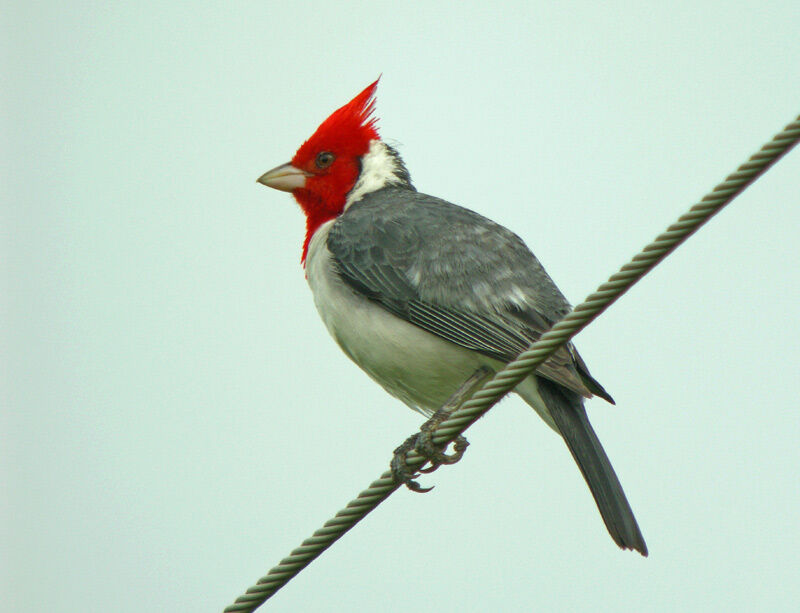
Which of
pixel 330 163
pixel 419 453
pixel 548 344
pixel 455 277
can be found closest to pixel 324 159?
pixel 330 163

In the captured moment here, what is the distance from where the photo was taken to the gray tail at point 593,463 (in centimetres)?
465

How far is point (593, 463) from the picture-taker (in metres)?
4.86

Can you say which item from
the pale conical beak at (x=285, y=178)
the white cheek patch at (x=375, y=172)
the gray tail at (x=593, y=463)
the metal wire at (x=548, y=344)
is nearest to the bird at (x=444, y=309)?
the gray tail at (x=593, y=463)

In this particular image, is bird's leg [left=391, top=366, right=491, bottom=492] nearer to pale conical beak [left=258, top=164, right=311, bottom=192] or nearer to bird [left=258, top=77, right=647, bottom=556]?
bird [left=258, top=77, right=647, bottom=556]

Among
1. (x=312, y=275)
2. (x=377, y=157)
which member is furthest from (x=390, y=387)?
(x=377, y=157)

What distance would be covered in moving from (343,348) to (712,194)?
10.6ft

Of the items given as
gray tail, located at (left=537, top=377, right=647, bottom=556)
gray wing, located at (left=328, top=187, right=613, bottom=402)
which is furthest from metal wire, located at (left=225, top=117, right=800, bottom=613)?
gray wing, located at (left=328, top=187, right=613, bottom=402)

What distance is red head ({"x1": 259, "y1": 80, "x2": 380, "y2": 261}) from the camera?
23.3 feet

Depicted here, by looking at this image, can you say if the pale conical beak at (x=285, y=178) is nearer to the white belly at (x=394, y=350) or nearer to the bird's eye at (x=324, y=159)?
the bird's eye at (x=324, y=159)

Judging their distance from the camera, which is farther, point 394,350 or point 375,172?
point 375,172

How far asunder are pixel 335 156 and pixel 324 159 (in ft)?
0.26

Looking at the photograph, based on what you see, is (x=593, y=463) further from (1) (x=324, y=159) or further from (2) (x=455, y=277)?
(1) (x=324, y=159)

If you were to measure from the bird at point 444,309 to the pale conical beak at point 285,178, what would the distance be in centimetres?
68

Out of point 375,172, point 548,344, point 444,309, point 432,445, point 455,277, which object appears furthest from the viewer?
point 375,172
